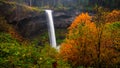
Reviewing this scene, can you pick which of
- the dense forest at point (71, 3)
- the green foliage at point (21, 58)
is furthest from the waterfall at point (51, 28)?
the green foliage at point (21, 58)

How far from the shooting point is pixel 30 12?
64.2m

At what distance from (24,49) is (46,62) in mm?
2876

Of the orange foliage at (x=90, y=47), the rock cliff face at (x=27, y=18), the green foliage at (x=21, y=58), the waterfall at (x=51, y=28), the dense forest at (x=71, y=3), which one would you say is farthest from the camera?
the dense forest at (x=71, y=3)

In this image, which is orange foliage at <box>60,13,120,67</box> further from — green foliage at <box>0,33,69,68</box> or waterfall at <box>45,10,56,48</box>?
waterfall at <box>45,10,56,48</box>

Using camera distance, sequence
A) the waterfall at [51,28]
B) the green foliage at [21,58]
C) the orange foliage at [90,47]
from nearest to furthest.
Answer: the green foliage at [21,58]
the orange foliage at [90,47]
the waterfall at [51,28]

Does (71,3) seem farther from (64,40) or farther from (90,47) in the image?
(90,47)

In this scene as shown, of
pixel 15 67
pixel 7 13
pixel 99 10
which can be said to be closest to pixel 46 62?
pixel 15 67

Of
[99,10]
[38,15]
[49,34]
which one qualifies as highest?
[99,10]

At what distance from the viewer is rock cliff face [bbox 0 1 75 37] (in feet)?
189

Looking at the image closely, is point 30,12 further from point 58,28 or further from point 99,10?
point 99,10

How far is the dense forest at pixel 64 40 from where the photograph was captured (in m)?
20.4

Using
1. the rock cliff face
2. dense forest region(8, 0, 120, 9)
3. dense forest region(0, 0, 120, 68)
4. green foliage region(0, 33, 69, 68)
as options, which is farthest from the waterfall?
green foliage region(0, 33, 69, 68)

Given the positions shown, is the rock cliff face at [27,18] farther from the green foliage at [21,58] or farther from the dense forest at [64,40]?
the green foliage at [21,58]

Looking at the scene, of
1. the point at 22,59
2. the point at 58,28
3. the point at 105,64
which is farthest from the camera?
the point at 58,28
